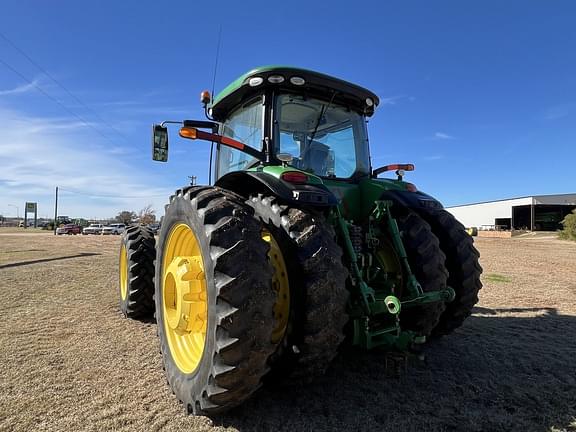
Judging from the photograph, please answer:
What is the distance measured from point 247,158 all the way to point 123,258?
282 centimetres

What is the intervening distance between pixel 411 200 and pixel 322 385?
68.5 inches

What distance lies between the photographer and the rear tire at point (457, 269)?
3535 mm

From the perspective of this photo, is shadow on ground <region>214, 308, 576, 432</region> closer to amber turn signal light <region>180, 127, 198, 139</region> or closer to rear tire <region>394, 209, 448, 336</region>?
rear tire <region>394, 209, 448, 336</region>

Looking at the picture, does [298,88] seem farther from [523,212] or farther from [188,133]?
[523,212]

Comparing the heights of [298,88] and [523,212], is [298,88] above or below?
below

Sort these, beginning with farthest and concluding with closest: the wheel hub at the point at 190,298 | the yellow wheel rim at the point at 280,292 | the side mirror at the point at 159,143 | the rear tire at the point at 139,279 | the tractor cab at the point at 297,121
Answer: the rear tire at the point at 139,279, the side mirror at the point at 159,143, the tractor cab at the point at 297,121, the wheel hub at the point at 190,298, the yellow wheel rim at the point at 280,292

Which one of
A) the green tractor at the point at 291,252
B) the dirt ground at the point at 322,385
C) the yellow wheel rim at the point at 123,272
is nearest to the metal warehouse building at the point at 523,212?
the dirt ground at the point at 322,385

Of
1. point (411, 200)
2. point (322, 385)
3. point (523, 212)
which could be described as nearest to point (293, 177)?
point (411, 200)

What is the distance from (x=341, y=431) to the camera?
230 cm

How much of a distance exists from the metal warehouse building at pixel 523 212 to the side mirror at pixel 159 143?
43.8m

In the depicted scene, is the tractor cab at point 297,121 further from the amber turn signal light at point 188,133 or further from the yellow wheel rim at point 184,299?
the yellow wheel rim at point 184,299

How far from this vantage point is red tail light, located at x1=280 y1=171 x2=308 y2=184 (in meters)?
2.75

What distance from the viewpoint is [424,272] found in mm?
3203

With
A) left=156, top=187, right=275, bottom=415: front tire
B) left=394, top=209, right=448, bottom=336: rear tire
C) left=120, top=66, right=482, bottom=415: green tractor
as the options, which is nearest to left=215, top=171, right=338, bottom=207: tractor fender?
left=120, top=66, right=482, bottom=415: green tractor
